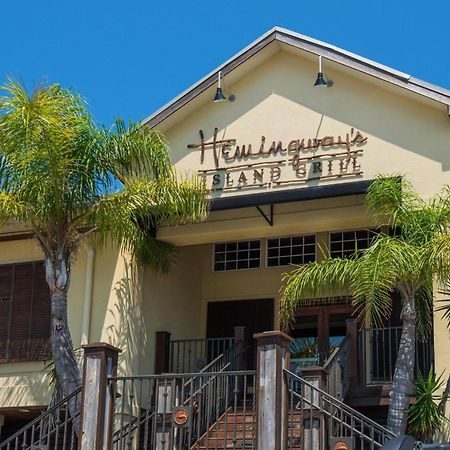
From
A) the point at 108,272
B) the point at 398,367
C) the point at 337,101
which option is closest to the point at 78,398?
the point at 108,272

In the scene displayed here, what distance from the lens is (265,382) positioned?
12.0 m

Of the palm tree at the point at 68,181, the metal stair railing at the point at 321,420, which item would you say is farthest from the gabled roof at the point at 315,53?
the metal stair railing at the point at 321,420

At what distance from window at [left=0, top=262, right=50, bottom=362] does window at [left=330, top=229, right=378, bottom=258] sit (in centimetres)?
534

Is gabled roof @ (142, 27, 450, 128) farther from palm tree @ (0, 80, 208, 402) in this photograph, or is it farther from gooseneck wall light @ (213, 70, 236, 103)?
palm tree @ (0, 80, 208, 402)

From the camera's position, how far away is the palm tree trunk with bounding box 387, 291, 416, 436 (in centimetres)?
1344

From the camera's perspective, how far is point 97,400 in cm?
1277

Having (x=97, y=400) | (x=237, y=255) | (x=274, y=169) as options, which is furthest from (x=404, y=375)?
(x=237, y=255)

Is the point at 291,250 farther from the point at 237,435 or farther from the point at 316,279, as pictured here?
the point at 237,435

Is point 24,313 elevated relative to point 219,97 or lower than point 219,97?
lower

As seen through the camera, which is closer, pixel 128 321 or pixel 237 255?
pixel 128 321

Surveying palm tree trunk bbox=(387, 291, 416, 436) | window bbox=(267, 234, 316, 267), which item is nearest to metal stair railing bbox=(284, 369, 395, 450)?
palm tree trunk bbox=(387, 291, 416, 436)

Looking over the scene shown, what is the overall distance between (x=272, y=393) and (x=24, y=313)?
7.39 m

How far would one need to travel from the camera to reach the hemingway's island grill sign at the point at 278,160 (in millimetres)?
15773

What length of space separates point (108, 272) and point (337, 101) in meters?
4.84
